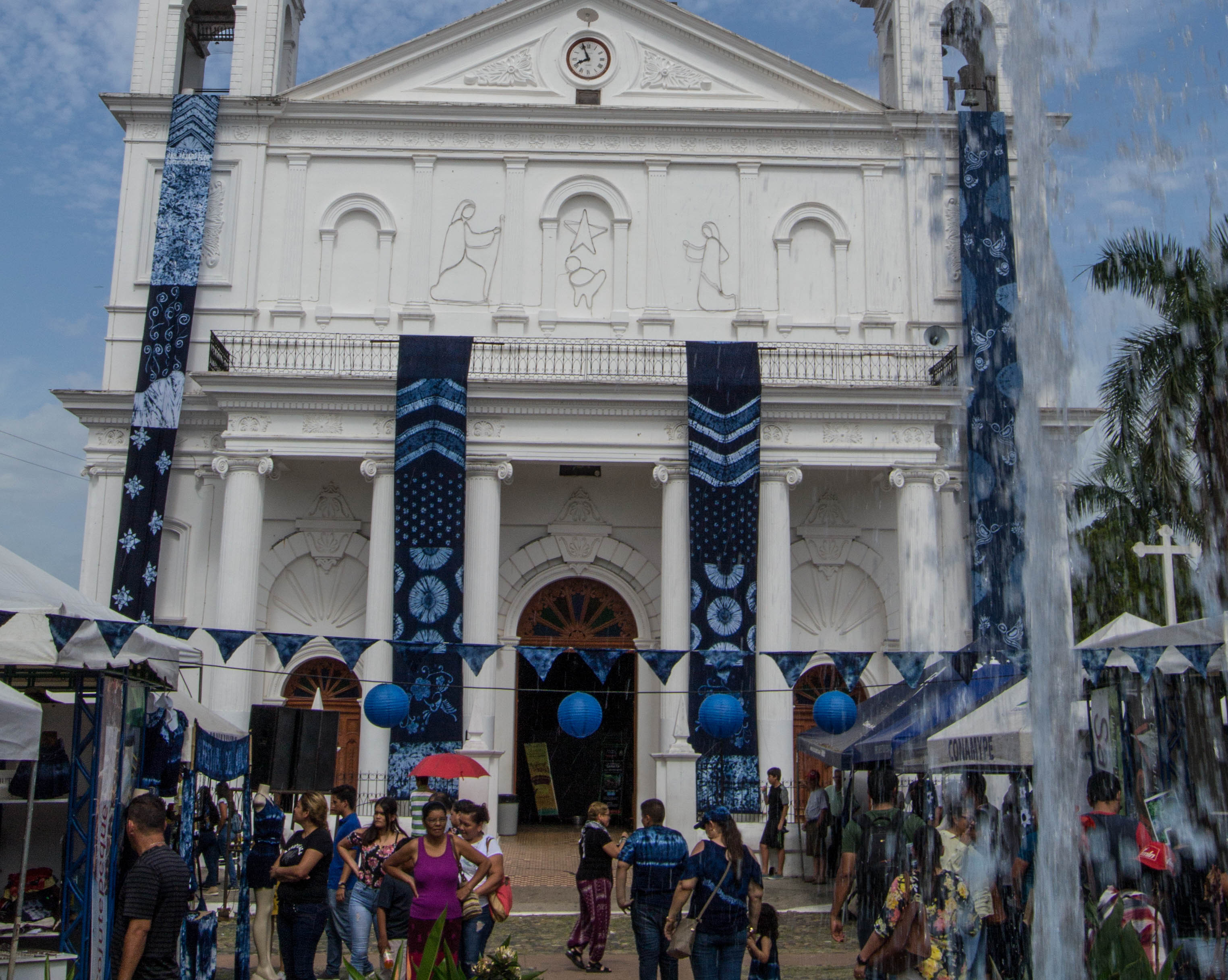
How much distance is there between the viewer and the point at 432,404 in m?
19.9

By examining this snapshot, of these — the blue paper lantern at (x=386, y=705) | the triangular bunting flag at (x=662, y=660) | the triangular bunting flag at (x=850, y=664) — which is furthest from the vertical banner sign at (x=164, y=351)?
the triangular bunting flag at (x=850, y=664)

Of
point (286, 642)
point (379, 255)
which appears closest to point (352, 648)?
point (286, 642)

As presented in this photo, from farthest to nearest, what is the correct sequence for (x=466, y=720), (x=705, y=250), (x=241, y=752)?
(x=705, y=250) → (x=466, y=720) → (x=241, y=752)

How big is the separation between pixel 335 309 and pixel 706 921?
1637 centimetres

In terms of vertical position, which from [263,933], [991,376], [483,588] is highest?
[991,376]

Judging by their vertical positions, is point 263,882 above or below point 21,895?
below

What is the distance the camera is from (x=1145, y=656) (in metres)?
10.1

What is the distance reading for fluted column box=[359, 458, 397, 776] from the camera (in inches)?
753

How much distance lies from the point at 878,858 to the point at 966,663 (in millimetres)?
3128

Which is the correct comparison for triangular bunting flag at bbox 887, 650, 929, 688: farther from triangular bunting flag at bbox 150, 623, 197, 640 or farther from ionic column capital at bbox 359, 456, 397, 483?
ionic column capital at bbox 359, 456, 397, 483

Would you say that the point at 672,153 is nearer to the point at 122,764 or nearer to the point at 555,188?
the point at 555,188

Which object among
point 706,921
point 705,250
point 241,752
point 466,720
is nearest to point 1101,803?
point 706,921

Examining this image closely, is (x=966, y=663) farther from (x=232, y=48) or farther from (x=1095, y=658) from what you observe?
(x=232, y=48)

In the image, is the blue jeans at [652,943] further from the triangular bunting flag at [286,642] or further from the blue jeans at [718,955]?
the triangular bunting flag at [286,642]
